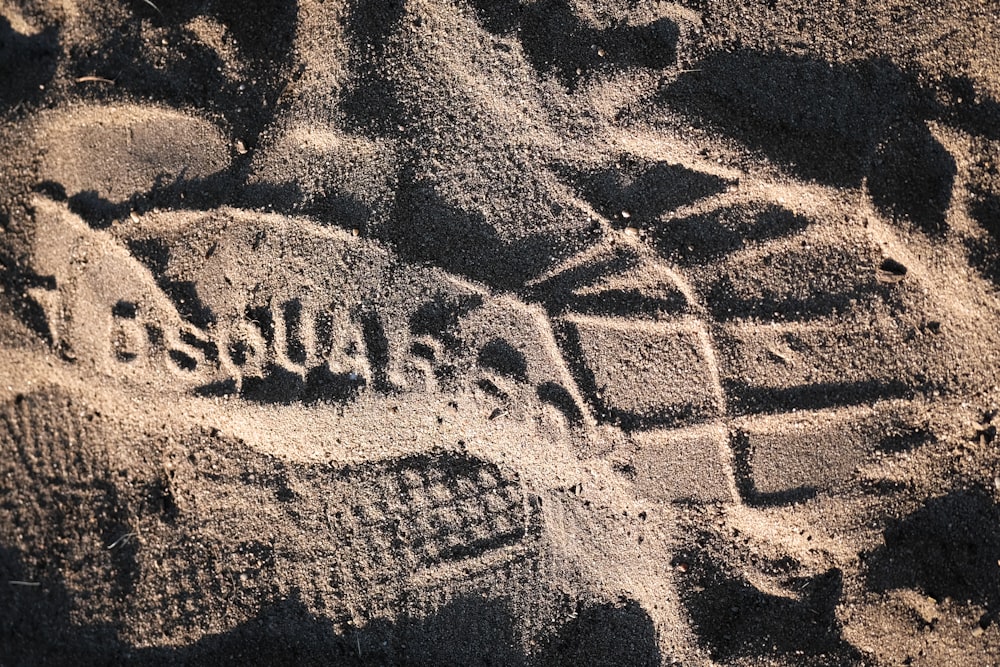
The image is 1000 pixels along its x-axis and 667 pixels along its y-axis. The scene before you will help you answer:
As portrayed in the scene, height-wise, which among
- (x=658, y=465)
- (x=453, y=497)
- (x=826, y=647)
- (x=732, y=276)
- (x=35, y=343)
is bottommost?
(x=826, y=647)

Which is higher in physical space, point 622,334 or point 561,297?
point 561,297

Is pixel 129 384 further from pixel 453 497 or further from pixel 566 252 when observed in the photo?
pixel 566 252

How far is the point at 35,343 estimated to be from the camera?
2361mm

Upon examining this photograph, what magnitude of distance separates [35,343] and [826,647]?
320cm

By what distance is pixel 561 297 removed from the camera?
2236 millimetres

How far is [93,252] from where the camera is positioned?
2309 millimetres

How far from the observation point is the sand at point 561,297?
2223 mm

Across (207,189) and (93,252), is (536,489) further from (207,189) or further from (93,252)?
(93,252)

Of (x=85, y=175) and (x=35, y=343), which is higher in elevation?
(x=85, y=175)

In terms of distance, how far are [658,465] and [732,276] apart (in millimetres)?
737

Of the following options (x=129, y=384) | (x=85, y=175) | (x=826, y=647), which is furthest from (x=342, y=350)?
(x=826, y=647)

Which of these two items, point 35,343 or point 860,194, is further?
point 35,343

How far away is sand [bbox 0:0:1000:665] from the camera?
2.22m

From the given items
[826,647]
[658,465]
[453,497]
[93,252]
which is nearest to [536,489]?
[453,497]
